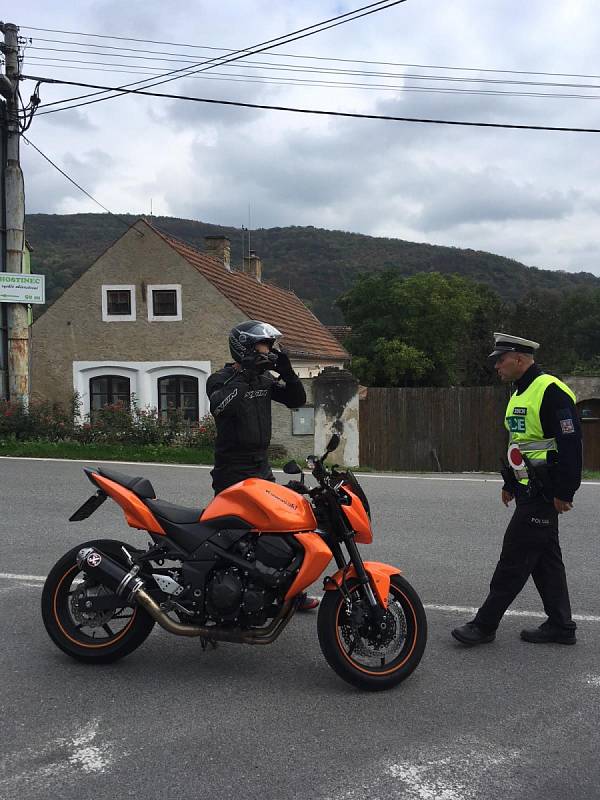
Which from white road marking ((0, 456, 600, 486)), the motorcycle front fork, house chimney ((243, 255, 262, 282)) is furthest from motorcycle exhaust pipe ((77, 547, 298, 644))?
house chimney ((243, 255, 262, 282))

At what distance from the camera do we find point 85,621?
13.8 ft

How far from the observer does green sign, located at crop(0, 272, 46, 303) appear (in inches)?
615

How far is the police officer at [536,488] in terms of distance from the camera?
4.39 metres

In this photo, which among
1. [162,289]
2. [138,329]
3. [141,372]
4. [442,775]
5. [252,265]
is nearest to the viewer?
[442,775]

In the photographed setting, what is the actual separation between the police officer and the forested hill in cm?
4849

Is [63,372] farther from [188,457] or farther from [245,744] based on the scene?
[245,744]

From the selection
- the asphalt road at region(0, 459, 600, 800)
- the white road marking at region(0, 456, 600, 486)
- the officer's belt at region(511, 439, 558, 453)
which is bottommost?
the asphalt road at region(0, 459, 600, 800)

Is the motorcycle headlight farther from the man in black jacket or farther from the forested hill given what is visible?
the forested hill

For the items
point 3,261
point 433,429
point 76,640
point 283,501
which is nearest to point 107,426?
point 3,261

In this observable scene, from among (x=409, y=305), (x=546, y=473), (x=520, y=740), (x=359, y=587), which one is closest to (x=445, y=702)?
(x=520, y=740)

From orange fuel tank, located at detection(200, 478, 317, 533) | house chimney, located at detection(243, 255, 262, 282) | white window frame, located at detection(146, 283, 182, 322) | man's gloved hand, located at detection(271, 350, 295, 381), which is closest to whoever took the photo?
orange fuel tank, located at detection(200, 478, 317, 533)

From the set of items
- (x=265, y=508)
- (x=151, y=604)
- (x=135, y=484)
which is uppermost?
(x=135, y=484)

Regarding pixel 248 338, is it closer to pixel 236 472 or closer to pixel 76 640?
pixel 236 472

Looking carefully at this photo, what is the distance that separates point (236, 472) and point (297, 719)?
1.68m
